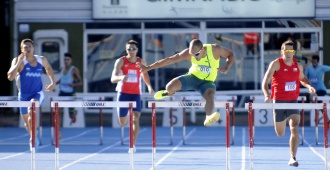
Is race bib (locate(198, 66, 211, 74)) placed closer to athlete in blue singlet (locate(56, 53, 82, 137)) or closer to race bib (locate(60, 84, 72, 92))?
athlete in blue singlet (locate(56, 53, 82, 137))

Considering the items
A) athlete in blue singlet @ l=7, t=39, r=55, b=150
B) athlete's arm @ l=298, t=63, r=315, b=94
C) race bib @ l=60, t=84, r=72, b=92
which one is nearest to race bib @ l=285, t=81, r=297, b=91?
athlete's arm @ l=298, t=63, r=315, b=94

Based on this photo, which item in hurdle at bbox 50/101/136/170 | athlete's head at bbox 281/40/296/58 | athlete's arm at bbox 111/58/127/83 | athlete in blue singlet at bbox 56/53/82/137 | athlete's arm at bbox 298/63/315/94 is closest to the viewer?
hurdle at bbox 50/101/136/170

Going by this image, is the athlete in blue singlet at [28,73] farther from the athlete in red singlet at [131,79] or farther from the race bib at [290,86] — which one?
the race bib at [290,86]

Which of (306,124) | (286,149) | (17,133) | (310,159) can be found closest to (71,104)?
(310,159)

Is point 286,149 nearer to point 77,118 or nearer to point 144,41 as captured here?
point 77,118

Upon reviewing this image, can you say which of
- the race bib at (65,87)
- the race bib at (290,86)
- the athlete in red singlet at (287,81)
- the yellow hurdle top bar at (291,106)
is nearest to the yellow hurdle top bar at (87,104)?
the yellow hurdle top bar at (291,106)

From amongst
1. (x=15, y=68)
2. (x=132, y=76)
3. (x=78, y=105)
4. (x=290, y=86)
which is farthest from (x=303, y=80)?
(x=15, y=68)

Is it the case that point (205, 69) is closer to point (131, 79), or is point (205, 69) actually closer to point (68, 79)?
point (131, 79)

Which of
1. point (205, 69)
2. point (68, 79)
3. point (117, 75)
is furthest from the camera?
point (68, 79)

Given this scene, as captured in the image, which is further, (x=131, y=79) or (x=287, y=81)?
(x=131, y=79)

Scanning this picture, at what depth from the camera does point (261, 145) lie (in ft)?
65.3

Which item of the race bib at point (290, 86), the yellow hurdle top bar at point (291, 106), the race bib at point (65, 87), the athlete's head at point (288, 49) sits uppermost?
the athlete's head at point (288, 49)

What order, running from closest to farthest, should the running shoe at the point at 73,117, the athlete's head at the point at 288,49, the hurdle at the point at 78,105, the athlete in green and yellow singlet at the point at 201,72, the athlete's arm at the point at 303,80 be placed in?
the hurdle at the point at 78,105, the athlete in green and yellow singlet at the point at 201,72, the athlete's head at the point at 288,49, the athlete's arm at the point at 303,80, the running shoe at the point at 73,117

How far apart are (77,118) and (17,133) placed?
2285mm
